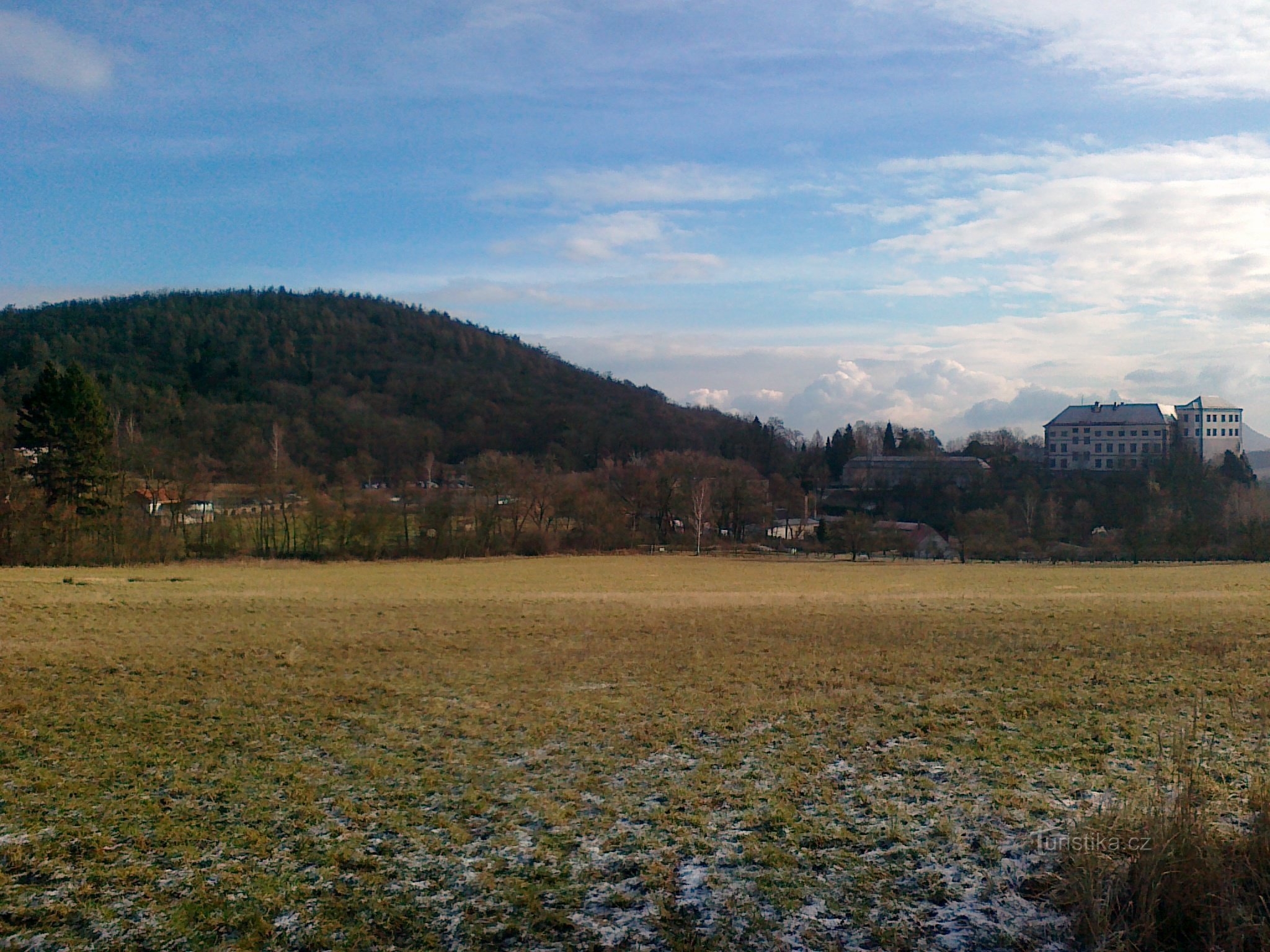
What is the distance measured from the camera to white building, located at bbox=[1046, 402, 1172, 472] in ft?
424

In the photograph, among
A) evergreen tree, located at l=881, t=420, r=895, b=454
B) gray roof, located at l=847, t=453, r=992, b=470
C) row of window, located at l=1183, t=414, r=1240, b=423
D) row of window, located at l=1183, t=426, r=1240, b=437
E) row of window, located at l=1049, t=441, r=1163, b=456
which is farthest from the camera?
evergreen tree, located at l=881, t=420, r=895, b=454

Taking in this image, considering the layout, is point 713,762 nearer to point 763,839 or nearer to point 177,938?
point 763,839

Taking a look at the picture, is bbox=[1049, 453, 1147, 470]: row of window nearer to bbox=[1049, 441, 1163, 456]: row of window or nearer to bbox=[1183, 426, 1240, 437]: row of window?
bbox=[1049, 441, 1163, 456]: row of window

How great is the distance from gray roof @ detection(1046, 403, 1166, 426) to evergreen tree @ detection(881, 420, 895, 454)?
3230cm

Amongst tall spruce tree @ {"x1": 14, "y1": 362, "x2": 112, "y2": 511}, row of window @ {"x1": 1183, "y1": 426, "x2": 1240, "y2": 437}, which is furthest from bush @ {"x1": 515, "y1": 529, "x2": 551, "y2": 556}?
row of window @ {"x1": 1183, "y1": 426, "x2": 1240, "y2": 437}

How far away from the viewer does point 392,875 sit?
20.9 ft

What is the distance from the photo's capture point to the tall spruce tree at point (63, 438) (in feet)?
174

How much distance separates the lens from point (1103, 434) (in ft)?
433

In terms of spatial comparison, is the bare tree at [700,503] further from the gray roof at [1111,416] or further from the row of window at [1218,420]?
the row of window at [1218,420]

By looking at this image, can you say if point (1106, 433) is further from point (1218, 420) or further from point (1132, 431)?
point (1218, 420)

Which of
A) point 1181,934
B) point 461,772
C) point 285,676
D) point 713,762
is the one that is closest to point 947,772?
point 713,762

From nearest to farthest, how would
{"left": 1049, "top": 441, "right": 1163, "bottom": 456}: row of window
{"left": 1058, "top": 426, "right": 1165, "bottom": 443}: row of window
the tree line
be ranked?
the tree line → {"left": 1049, "top": 441, "right": 1163, "bottom": 456}: row of window → {"left": 1058, "top": 426, "right": 1165, "bottom": 443}: row of window

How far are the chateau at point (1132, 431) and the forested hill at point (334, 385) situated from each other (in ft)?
160

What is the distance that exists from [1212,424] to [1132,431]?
21358 millimetres
